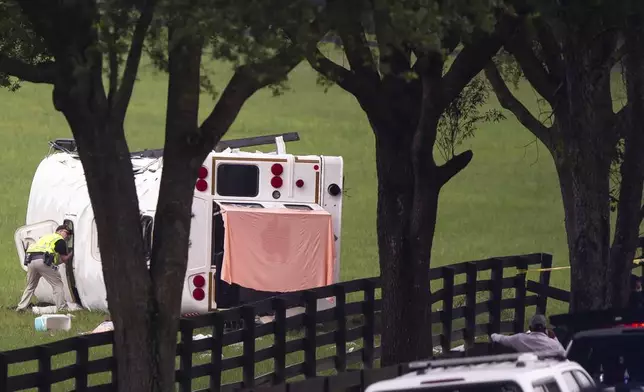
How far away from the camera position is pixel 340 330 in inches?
689

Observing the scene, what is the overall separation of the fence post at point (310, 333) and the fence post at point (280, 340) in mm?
512

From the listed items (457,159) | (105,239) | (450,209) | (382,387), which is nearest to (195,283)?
(457,159)

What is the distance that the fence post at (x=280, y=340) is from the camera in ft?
52.9

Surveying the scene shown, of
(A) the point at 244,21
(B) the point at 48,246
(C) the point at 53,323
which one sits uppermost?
(A) the point at 244,21

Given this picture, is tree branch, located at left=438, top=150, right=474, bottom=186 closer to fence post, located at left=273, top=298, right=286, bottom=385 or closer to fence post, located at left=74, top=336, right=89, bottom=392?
fence post, located at left=273, top=298, right=286, bottom=385

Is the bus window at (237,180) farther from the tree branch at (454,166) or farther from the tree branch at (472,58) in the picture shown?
the tree branch at (472,58)

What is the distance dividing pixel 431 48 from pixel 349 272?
23958mm

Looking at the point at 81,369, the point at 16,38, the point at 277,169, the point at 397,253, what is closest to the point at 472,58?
the point at 397,253

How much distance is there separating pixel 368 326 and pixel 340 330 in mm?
645

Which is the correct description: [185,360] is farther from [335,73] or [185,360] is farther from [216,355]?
[335,73]

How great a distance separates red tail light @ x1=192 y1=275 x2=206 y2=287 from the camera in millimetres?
22234

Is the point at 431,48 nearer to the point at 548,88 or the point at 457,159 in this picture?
the point at 457,159

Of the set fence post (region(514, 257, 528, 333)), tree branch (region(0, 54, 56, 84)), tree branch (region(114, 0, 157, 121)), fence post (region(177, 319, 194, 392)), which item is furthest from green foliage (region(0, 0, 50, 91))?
fence post (region(514, 257, 528, 333))

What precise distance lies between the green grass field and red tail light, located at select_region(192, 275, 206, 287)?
1.90 metres
